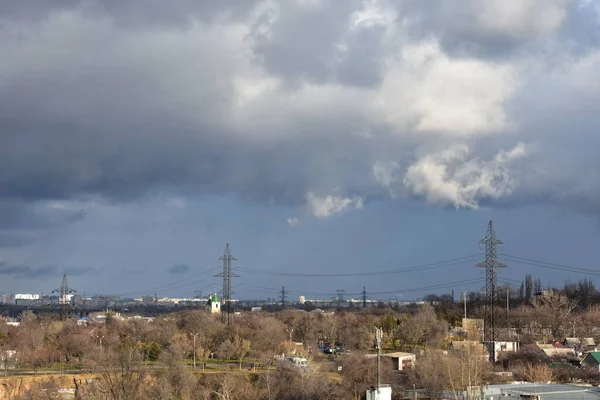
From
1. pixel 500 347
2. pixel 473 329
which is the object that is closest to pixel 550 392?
pixel 500 347

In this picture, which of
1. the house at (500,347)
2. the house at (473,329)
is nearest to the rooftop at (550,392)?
the house at (500,347)

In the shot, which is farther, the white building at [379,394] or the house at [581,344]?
the house at [581,344]

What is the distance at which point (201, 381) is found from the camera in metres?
56.2

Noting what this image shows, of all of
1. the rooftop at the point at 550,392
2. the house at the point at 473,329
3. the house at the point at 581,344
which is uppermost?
the house at the point at 473,329

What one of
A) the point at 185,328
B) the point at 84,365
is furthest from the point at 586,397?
the point at 185,328

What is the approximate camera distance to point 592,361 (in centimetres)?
5516

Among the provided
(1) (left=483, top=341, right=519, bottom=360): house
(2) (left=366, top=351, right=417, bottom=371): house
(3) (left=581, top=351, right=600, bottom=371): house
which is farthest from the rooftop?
(1) (left=483, top=341, right=519, bottom=360): house

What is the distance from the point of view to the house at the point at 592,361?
54.1 metres

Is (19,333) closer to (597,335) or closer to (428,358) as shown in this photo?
(428,358)

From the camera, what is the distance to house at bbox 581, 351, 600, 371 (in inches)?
2130

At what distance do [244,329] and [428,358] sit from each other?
32.5m

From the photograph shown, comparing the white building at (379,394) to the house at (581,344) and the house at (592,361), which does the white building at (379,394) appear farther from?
the house at (581,344)

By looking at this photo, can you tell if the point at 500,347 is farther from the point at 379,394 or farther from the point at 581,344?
the point at 379,394

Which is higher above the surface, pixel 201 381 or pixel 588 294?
pixel 588 294
